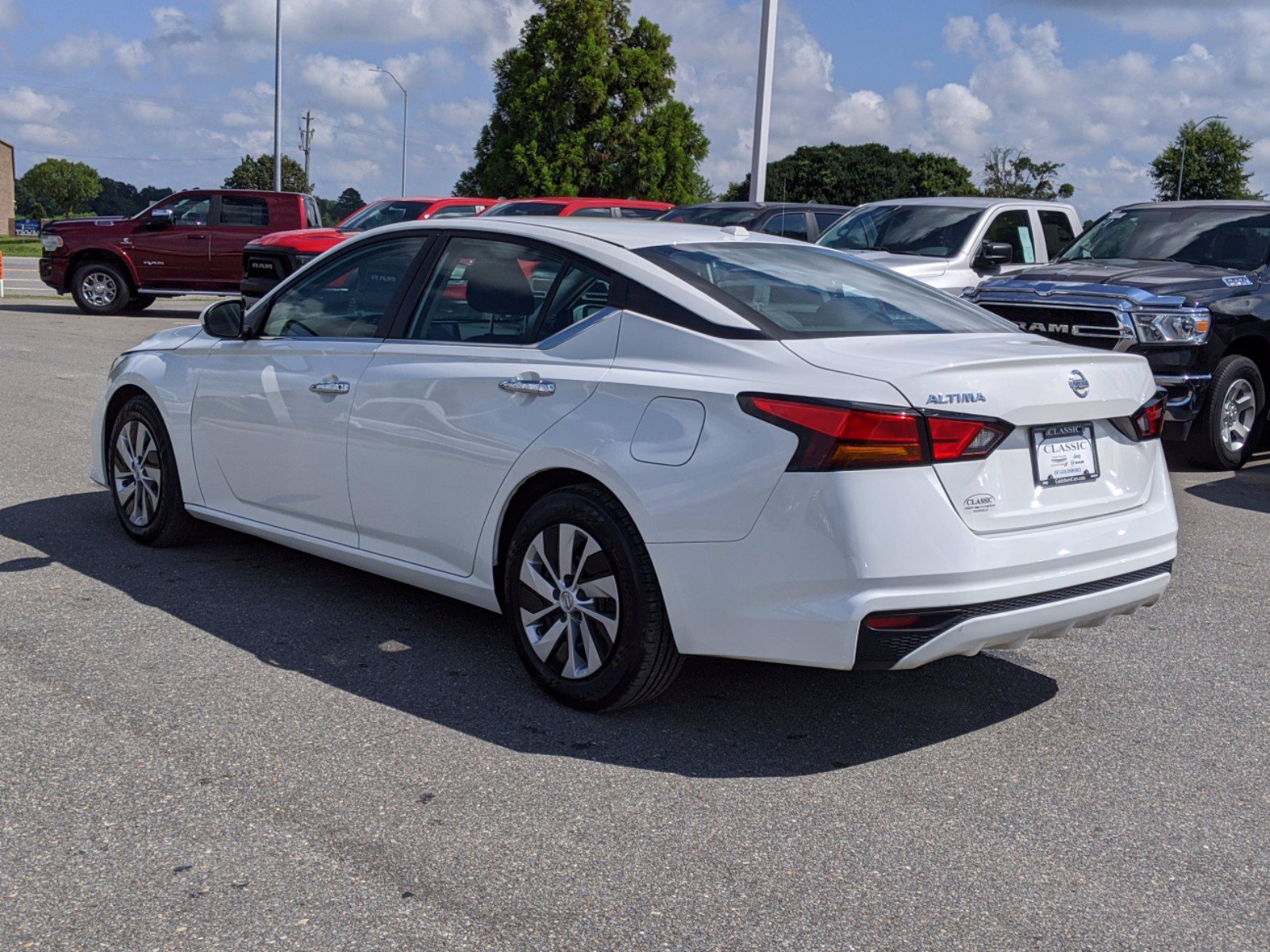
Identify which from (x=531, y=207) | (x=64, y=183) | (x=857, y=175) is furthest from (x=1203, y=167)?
(x=64, y=183)

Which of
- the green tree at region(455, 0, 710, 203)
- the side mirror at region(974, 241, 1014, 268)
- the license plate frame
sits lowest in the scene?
the license plate frame

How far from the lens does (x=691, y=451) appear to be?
397 cm

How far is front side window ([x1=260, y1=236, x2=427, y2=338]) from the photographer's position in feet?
17.4

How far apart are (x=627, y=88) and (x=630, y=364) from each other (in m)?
37.8

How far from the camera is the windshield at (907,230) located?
12406mm

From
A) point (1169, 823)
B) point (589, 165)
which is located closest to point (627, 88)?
point (589, 165)

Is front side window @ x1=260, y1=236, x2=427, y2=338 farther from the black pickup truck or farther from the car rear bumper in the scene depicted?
the black pickup truck

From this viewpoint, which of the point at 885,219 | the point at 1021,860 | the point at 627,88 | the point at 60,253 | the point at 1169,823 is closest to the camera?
the point at 1021,860

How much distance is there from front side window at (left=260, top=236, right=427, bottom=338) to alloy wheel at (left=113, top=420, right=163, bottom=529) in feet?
3.12

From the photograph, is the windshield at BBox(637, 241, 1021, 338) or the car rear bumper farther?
the windshield at BBox(637, 241, 1021, 338)

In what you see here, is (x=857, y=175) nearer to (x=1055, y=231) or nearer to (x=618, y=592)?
(x=1055, y=231)

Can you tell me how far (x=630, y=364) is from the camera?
4.27 meters

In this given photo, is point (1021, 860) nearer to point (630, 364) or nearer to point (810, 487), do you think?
point (810, 487)

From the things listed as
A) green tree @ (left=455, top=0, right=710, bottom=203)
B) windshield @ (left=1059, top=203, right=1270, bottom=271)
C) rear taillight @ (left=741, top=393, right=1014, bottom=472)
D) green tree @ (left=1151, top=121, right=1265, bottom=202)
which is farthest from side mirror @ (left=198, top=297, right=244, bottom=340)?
green tree @ (left=1151, top=121, right=1265, bottom=202)
